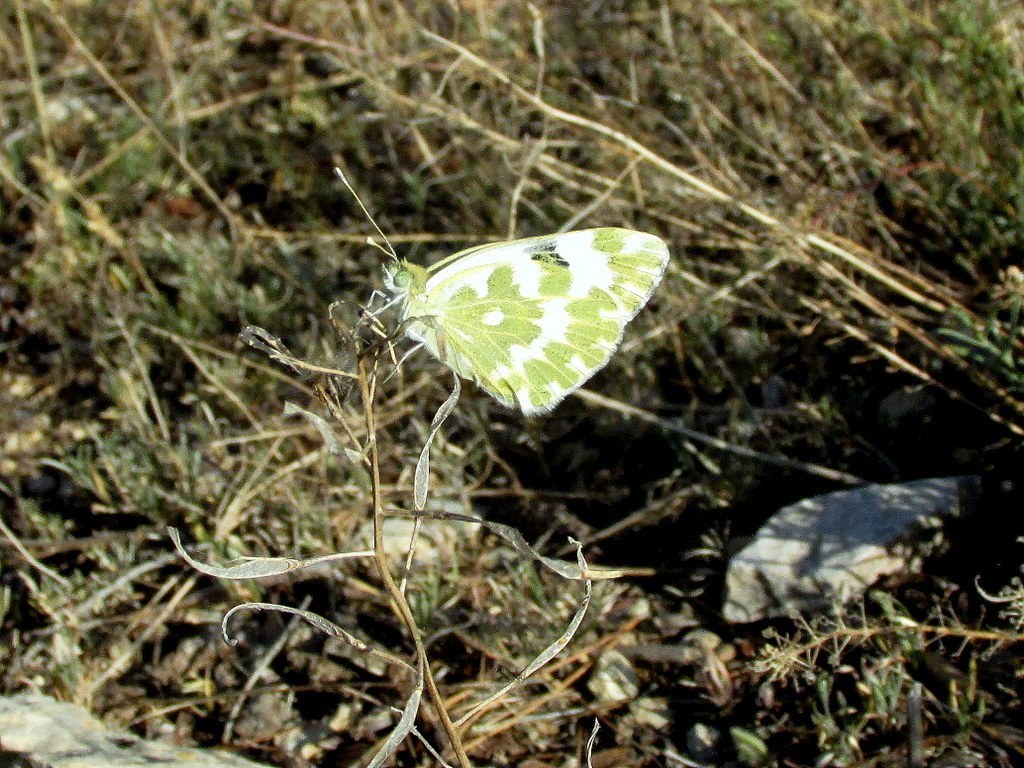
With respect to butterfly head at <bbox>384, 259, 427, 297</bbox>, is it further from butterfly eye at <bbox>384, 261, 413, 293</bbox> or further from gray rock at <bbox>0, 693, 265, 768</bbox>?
gray rock at <bbox>0, 693, 265, 768</bbox>

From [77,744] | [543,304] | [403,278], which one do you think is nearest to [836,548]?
[543,304]

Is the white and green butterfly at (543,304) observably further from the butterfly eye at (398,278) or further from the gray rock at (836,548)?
the gray rock at (836,548)

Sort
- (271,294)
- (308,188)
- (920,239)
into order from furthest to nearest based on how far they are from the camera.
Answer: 1. (308,188)
2. (271,294)
3. (920,239)

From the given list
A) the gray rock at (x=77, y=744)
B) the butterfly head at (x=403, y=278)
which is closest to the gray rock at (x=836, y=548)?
the butterfly head at (x=403, y=278)

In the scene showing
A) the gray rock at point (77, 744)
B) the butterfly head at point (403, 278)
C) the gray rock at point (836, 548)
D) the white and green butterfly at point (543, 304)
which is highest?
the butterfly head at point (403, 278)

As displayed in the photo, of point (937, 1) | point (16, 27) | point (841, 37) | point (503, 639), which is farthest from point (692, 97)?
point (16, 27)

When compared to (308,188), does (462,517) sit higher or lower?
higher

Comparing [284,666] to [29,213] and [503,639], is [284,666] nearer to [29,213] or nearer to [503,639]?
[503,639]
